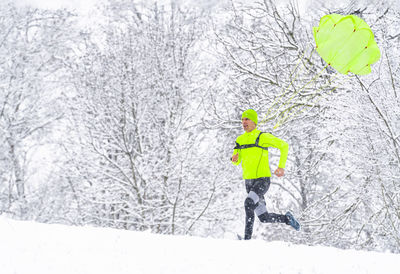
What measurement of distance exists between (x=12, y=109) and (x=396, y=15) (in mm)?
11497

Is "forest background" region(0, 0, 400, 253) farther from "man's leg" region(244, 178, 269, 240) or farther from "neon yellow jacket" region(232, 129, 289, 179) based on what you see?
"man's leg" region(244, 178, 269, 240)

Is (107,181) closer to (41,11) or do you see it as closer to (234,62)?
(234,62)

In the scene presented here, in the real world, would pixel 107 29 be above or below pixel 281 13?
above

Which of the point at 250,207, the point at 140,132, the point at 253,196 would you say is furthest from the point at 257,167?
the point at 140,132

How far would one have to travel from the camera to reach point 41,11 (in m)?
13.8

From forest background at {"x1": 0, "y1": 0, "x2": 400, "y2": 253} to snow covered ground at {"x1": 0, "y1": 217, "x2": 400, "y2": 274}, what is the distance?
2660mm

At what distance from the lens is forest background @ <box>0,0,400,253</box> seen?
674 centimetres

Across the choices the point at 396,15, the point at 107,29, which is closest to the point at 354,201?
the point at 396,15

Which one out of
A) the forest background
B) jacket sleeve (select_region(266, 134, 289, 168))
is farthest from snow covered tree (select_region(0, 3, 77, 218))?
jacket sleeve (select_region(266, 134, 289, 168))

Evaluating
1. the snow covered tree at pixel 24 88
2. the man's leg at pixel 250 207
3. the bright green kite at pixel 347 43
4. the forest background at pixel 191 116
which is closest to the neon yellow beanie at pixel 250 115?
the man's leg at pixel 250 207

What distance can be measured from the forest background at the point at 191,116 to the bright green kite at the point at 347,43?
0.26 metres

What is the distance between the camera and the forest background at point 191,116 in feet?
22.1

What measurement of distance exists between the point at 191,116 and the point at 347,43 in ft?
16.5

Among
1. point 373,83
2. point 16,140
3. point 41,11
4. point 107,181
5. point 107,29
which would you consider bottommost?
point 107,181
